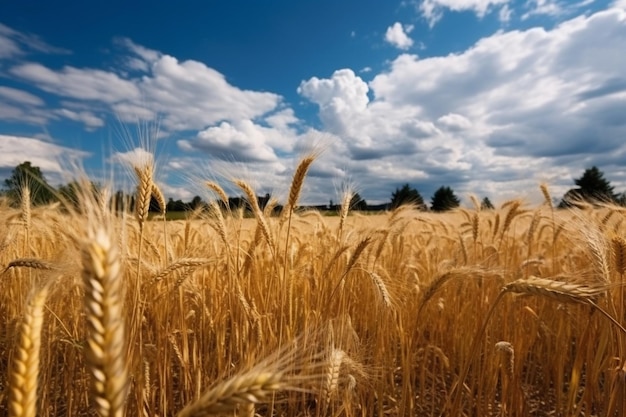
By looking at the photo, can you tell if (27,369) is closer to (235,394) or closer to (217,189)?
(235,394)

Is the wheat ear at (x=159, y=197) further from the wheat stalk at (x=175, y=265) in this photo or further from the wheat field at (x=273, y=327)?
the wheat stalk at (x=175, y=265)

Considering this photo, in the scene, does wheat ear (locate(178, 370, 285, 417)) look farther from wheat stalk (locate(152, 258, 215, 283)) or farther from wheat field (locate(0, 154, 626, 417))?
wheat stalk (locate(152, 258, 215, 283))

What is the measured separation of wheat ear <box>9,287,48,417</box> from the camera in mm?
738

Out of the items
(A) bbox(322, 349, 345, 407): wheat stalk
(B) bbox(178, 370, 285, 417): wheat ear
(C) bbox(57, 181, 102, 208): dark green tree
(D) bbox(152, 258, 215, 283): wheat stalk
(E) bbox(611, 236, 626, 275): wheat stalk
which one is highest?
(C) bbox(57, 181, 102, 208): dark green tree

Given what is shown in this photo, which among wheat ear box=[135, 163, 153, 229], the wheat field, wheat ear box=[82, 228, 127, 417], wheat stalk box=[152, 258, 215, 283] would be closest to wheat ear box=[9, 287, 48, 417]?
the wheat field

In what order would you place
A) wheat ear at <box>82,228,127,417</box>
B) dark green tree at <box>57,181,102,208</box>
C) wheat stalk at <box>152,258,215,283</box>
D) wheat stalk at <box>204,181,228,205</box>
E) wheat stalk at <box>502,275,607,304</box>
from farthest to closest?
wheat stalk at <box>204,181,228,205</box>, wheat stalk at <box>152,258,215,283</box>, wheat stalk at <box>502,275,607,304</box>, dark green tree at <box>57,181,102,208</box>, wheat ear at <box>82,228,127,417</box>

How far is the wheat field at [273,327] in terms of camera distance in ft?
2.58

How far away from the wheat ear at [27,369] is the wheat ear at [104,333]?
17 centimetres

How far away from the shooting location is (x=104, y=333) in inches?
28.1

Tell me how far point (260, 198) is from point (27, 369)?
249 cm

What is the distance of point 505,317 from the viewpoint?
2.88 meters

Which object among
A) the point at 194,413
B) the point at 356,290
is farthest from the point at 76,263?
the point at 356,290

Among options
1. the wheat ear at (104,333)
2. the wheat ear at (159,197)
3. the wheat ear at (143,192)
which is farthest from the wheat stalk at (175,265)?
the wheat ear at (104,333)

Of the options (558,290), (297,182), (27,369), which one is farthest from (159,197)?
(558,290)
